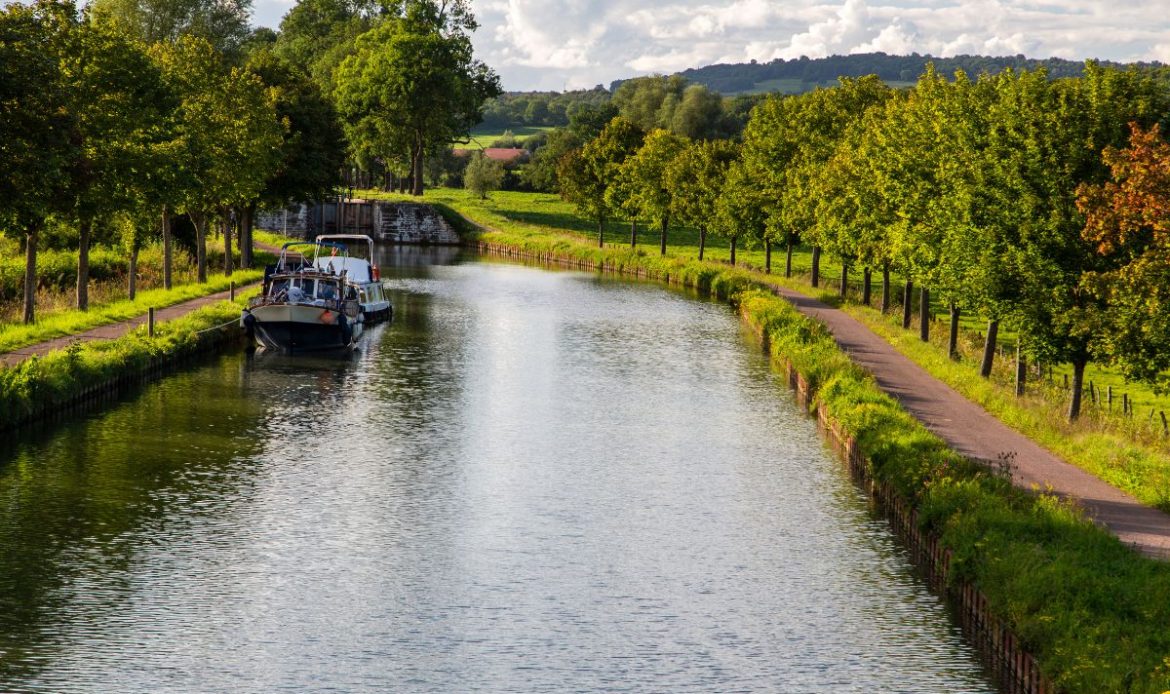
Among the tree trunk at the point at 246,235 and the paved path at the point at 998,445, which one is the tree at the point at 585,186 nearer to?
the tree trunk at the point at 246,235

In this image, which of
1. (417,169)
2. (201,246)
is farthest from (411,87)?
(201,246)

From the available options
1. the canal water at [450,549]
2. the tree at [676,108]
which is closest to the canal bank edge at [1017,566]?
the canal water at [450,549]

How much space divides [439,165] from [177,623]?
16087 centimetres

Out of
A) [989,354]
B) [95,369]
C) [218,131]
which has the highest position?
[218,131]

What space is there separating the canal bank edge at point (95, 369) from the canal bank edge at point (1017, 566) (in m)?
22.6

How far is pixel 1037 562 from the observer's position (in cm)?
2167

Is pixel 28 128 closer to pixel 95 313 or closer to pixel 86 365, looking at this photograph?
pixel 86 365

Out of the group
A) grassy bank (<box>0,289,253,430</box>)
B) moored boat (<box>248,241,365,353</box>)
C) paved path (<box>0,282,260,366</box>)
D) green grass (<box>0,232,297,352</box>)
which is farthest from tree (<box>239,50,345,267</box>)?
grassy bank (<box>0,289,253,430</box>)

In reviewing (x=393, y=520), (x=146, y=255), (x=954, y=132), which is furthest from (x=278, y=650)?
(x=146, y=255)

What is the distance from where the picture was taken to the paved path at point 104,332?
40844 mm

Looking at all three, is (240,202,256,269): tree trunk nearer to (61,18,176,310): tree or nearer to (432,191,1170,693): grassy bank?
(61,18,176,310): tree

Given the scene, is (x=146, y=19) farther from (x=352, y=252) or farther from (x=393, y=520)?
(x=393, y=520)

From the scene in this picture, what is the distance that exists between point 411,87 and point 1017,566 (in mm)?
117436

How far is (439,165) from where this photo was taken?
589ft
